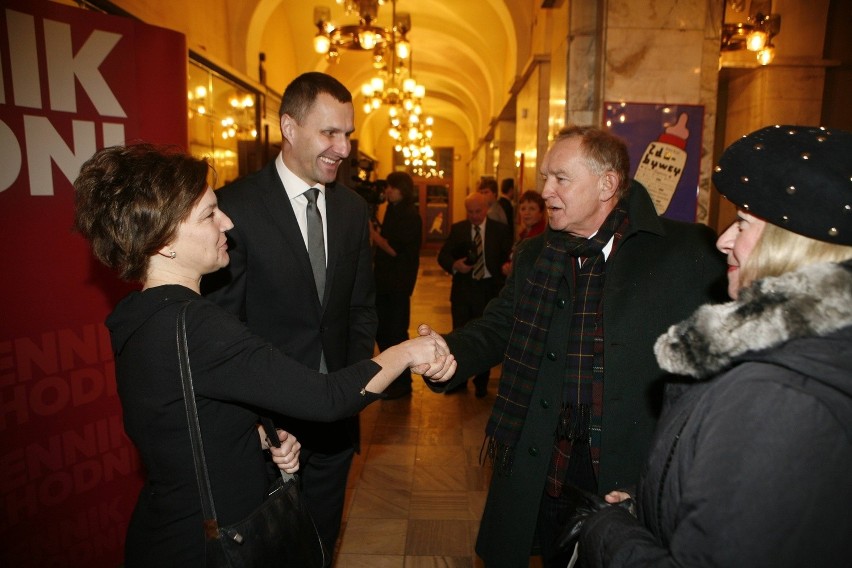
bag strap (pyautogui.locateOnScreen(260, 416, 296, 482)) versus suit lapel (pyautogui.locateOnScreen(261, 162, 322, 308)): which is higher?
suit lapel (pyautogui.locateOnScreen(261, 162, 322, 308))

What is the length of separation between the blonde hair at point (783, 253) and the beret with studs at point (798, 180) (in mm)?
29

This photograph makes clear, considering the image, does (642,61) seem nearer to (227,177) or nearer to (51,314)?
(51,314)

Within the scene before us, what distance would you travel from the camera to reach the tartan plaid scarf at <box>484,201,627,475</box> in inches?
76.2

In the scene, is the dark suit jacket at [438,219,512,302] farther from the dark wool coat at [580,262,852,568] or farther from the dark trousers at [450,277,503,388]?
the dark wool coat at [580,262,852,568]

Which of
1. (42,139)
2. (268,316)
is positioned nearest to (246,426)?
(268,316)

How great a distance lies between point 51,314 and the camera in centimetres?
240

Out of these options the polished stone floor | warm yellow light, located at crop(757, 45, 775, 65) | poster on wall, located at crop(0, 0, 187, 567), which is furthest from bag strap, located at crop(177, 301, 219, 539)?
warm yellow light, located at crop(757, 45, 775, 65)

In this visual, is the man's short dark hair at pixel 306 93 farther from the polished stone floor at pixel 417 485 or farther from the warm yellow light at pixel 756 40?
the warm yellow light at pixel 756 40

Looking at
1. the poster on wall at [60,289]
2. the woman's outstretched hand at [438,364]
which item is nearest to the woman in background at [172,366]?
the woman's outstretched hand at [438,364]

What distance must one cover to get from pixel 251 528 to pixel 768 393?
111 centimetres

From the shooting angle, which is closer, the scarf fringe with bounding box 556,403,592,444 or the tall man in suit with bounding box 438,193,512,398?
the scarf fringe with bounding box 556,403,592,444

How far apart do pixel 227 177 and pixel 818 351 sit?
29.6ft

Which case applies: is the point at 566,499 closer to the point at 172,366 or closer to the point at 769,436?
the point at 769,436

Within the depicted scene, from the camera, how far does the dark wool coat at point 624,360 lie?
1.79m
